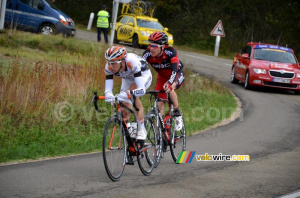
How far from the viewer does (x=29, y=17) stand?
25250 millimetres

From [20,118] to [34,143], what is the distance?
967 millimetres

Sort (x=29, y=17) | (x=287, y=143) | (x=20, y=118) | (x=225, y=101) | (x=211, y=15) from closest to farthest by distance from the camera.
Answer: (x=20, y=118)
(x=287, y=143)
(x=225, y=101)
(x=29, y=17)
(x=211, y=15)

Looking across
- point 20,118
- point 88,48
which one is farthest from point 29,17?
point 20,118

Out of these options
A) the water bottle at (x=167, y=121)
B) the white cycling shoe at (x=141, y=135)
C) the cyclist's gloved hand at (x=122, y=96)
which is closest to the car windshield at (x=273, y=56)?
the water bottle at (x=167, y=121)

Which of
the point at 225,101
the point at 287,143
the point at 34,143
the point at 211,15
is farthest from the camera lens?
the point at 211,15

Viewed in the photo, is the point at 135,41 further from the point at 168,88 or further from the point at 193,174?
the point at 193,174

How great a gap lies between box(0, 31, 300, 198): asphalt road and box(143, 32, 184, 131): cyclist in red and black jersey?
42.7 inches

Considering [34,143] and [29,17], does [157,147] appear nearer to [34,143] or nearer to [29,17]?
[34,143]

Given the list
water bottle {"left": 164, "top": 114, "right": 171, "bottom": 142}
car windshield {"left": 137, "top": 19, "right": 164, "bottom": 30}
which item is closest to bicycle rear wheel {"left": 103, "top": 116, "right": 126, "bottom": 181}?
water bottle {"left": 164, "top": 114, "right": 171, "bottom": 142}

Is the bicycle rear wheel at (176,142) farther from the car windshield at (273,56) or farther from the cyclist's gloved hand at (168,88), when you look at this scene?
the car windshield at (273,56)

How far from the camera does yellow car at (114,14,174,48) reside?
31.2 m

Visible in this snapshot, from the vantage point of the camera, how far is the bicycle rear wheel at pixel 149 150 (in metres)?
8.48

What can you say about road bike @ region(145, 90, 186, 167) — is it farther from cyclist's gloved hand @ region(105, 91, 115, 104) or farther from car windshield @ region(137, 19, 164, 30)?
car windshield @ region(137, 19, 164, 30)

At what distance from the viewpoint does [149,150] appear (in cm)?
880
